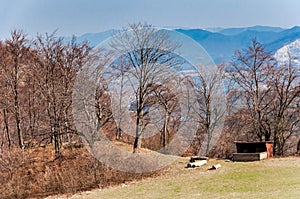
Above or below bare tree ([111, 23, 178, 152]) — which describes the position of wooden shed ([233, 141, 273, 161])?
below

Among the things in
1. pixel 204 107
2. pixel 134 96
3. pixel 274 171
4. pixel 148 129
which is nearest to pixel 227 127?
pixel 204 107

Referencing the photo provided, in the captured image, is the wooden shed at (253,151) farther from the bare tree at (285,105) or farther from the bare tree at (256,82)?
the bare tree at (285,105)

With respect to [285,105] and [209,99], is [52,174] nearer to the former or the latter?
[209,99]

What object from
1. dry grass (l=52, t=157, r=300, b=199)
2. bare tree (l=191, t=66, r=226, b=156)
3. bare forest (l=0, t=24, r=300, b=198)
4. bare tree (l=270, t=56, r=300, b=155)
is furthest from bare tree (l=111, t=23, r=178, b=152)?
bare tree (l=270, t=56, r=300, b=155)

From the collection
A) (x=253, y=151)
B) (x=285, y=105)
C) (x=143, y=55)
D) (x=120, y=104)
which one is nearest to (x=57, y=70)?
(x=120, y=104)

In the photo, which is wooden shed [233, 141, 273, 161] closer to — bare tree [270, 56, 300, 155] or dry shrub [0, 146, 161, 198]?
bare tree [270, 56, 300, 155]

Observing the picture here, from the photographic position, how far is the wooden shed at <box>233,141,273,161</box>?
21203 mm

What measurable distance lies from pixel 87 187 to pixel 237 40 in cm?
12966

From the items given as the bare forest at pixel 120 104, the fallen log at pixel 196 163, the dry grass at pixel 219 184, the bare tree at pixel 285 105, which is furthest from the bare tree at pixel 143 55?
the bare tree at pixel 285 105

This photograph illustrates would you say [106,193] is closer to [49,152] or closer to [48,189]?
[48,189]

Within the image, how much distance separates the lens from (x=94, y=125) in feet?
Answer: 65.1

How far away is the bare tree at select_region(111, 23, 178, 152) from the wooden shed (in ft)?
22.2

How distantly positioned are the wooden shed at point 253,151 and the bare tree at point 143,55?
6776mm

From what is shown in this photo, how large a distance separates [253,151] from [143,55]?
1010 centimetres
